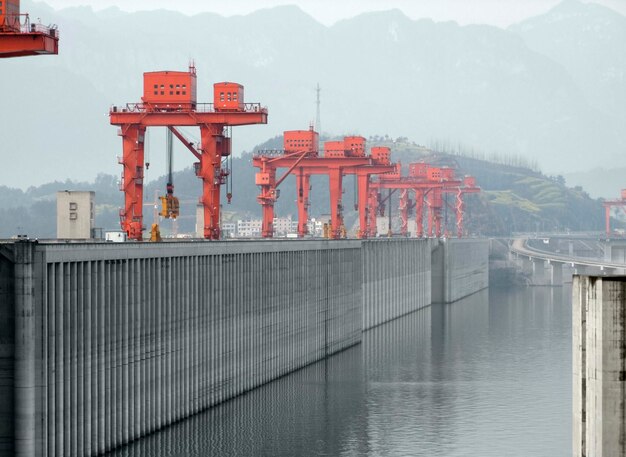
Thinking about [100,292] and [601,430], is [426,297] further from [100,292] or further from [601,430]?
[601,430]

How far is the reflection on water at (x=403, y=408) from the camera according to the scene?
2419 inches

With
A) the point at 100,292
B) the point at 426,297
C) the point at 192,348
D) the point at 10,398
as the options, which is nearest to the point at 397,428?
the point at 192,348

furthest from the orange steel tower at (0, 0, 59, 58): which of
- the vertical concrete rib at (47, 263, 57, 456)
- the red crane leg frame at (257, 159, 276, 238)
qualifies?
the red crane leg frame at (257, 159, 276, 238)

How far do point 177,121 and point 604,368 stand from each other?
197 ft

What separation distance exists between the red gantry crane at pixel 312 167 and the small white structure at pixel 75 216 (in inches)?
2193

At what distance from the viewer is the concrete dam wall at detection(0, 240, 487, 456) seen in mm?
45688

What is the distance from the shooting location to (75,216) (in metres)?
73.3

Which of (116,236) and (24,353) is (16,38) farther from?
(116,236)

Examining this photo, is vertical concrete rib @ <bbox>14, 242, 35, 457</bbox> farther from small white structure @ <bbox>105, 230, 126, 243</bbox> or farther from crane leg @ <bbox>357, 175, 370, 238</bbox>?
crane leg @ <bbox>357, 175, 370, 238</bbox>

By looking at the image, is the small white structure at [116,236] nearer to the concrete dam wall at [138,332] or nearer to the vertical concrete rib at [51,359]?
the concrete dam wall at [138,332]

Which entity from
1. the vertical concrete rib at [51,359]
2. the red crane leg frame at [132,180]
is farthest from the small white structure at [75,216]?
the vertical concrete rib at [51,359]

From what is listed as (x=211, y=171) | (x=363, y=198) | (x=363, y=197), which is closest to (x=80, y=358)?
(x=211, y=171)

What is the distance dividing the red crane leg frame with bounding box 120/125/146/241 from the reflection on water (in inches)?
664

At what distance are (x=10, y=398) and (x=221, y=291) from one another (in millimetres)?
27131
